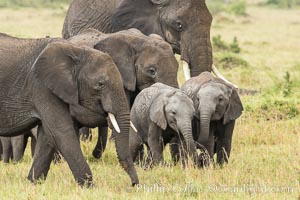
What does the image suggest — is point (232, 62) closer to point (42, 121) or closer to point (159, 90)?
point (159, 90)

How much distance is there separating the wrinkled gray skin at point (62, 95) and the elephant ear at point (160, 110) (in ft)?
4.10

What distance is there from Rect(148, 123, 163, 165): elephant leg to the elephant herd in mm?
10

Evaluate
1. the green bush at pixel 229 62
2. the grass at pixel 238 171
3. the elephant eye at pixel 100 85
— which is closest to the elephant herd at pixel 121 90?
the elephant eye at pixel 100 85

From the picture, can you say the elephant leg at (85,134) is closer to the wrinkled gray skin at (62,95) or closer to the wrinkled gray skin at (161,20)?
the wrinkled gray skin at (161,20)

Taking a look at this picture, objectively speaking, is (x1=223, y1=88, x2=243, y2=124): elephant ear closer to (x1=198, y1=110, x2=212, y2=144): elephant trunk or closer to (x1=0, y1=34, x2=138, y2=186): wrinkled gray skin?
(x1=198, y1=110, x2=212, y2=144): elephant trunk

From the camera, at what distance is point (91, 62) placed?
26.4 ft

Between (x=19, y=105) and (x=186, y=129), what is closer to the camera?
(x=19, y=105)

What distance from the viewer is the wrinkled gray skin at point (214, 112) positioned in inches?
370

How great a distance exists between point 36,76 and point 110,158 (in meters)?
2.58

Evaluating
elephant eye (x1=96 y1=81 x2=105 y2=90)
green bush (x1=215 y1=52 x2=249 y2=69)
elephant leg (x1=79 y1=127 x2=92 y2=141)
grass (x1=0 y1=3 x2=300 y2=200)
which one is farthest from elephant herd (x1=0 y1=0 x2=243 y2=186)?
green bush (x1=215 y1=52 x2=249 y2=69)

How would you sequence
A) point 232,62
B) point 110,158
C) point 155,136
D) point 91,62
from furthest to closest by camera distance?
point 232,62 → point 110,158 → point 155,136 → point 91,62

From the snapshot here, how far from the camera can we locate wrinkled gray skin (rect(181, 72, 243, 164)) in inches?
370

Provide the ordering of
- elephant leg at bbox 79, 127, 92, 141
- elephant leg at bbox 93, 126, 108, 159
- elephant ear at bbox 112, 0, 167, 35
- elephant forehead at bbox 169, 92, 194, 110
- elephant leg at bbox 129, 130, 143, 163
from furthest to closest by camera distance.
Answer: elephant leg at bbox 79, 127, 92, 141, elephant ear at bbox 112, 0, 167, 35, elephant leg at bbox 93, 126, 108, 159, elephant leg at bbox 129, 130, 143, 163, elephant forehead at bbox 169, 92, 194, 110

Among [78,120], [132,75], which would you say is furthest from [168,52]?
[78,120]
